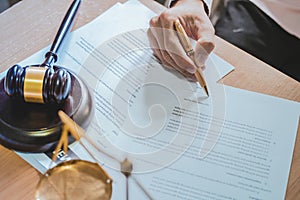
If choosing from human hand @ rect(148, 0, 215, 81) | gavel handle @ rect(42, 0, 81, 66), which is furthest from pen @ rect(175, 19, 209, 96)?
gavel handle @ rect(42, 0, 81, 66)

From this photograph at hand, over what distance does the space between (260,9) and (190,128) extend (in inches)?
15.6

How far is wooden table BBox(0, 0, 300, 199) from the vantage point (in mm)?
677

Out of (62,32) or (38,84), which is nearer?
(38,84)

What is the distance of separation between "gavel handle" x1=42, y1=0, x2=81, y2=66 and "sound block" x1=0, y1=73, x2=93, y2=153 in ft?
0.27

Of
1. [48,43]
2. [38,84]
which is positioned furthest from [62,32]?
[38,84]

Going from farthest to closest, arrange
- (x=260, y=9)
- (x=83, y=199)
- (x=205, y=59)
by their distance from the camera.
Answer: (x=260, y=9), (x=205, y=59), (x=83, y=199)

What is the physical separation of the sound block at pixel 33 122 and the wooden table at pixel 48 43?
0.03 meters

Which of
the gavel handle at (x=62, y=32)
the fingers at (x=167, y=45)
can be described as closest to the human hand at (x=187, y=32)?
the fingers at (x=167, y=45)

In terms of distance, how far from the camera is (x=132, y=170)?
667mm

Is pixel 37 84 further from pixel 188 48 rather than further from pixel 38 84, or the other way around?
pixel 188 48

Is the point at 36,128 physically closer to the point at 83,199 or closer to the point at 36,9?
the point at 83,199

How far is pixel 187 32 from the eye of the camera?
810mm

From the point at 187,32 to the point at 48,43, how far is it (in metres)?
0.24

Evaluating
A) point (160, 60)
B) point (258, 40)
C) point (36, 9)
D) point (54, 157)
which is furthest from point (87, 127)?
point (258, 40)
